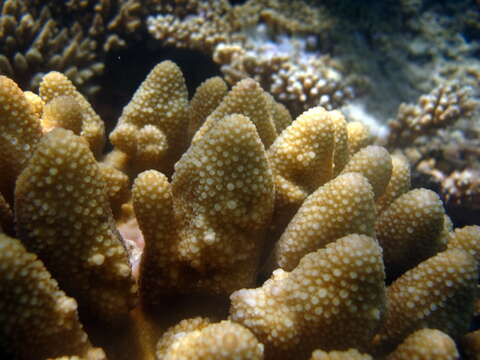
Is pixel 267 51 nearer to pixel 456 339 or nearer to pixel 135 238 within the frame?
pixel 135 238

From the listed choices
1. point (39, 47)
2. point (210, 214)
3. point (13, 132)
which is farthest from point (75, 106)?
point (39, 47)

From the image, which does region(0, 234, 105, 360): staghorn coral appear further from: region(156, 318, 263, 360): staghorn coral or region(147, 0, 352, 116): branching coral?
region(147, 0, 352, 116): branching coral

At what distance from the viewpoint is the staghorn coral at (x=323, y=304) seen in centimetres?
132

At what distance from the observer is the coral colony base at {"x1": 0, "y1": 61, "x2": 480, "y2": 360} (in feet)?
4.25

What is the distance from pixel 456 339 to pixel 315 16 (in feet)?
13.5

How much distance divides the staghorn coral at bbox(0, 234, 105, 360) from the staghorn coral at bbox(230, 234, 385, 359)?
0.59 metres

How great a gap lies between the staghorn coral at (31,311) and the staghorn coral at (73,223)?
0.13 m

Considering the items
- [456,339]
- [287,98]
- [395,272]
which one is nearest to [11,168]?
[395,272]

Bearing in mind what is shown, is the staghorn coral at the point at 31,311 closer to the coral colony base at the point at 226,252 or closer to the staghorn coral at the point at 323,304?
the coral colony base at the point at 226,252

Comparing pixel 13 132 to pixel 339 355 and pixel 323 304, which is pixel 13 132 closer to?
pixel 323 304

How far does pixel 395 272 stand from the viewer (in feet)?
6.23

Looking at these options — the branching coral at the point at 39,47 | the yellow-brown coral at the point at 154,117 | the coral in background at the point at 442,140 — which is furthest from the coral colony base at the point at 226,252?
the coral in background at the point at 442,140

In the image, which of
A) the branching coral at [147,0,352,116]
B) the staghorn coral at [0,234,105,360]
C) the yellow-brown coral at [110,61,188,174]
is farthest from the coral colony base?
the branching coral at [147,0,352,116]

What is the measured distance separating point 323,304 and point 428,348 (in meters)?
0.39
